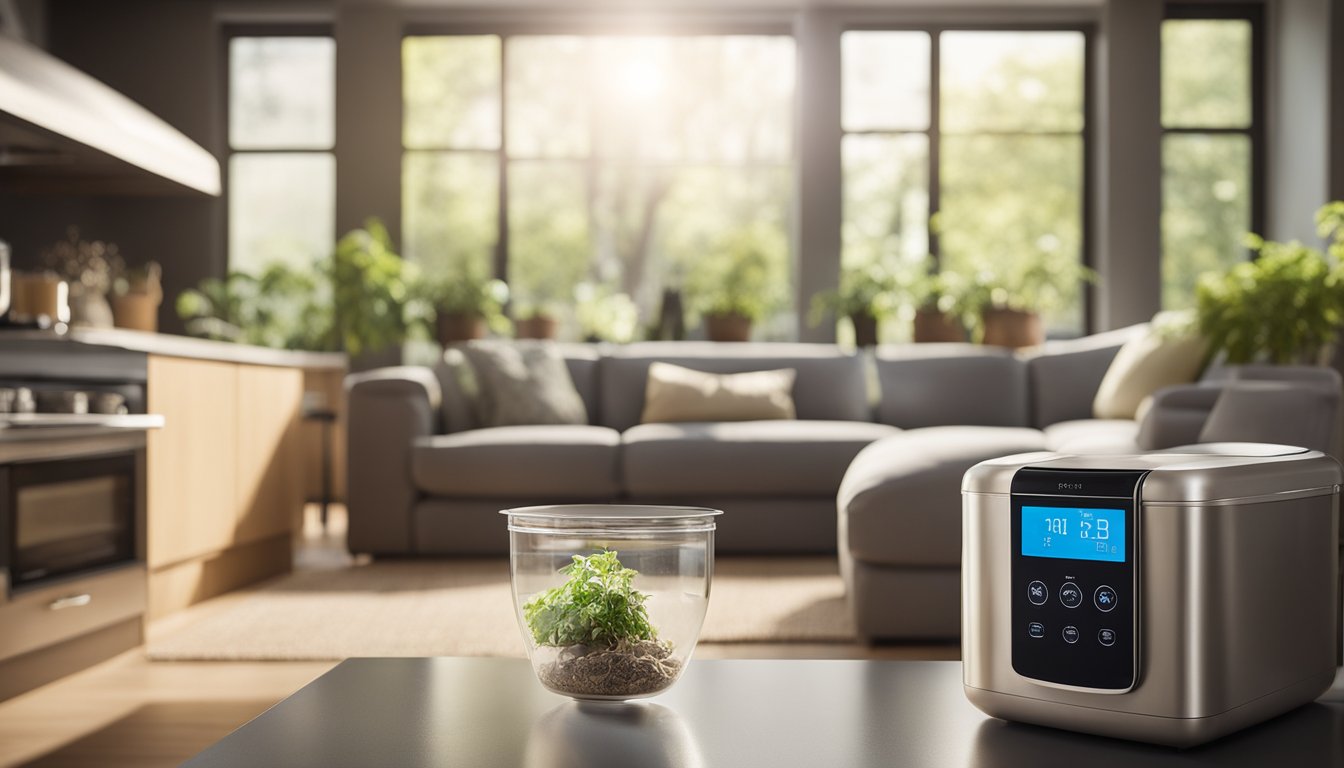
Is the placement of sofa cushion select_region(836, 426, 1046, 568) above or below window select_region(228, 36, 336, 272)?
below

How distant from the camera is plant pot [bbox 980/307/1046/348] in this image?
561 cm

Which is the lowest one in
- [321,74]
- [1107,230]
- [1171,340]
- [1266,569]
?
[1266,569]

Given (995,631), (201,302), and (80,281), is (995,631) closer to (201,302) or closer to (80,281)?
(80,281)

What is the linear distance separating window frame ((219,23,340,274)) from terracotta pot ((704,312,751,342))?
7.41 ft

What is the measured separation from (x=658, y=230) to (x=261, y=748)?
19.1ft

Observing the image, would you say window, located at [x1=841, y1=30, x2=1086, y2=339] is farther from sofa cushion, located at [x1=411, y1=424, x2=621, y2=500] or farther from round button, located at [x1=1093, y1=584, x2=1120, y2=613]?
round button, located at [x1=1093, y1=584, x2=1120, y2=613]

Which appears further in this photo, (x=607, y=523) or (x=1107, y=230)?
(x=1107, y=230)

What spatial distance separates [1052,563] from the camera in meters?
0.79

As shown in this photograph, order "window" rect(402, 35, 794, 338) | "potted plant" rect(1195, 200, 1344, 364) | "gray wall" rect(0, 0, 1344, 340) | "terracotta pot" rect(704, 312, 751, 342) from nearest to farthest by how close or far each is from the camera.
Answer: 1. "potted plant" rect(1195, 200, 1344, 364)
2. "terracotta pot" rect(704, 312, 751, 342)
3. "gray wall" rect(0, 0, 1344, 340)
4. "window" rect(402, 35, 794, 338)

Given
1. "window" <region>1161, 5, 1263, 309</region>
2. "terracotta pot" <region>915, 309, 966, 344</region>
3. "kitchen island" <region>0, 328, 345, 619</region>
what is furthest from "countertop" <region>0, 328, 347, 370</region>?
"window" <region>1161, 5, 1263, 309</region>

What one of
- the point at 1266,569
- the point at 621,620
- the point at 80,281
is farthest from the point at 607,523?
the point at 80,281

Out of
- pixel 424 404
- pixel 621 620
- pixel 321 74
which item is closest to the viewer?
pixel 621 620

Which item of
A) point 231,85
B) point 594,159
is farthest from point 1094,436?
point 231,85

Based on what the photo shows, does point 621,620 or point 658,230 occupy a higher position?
point 658,230
